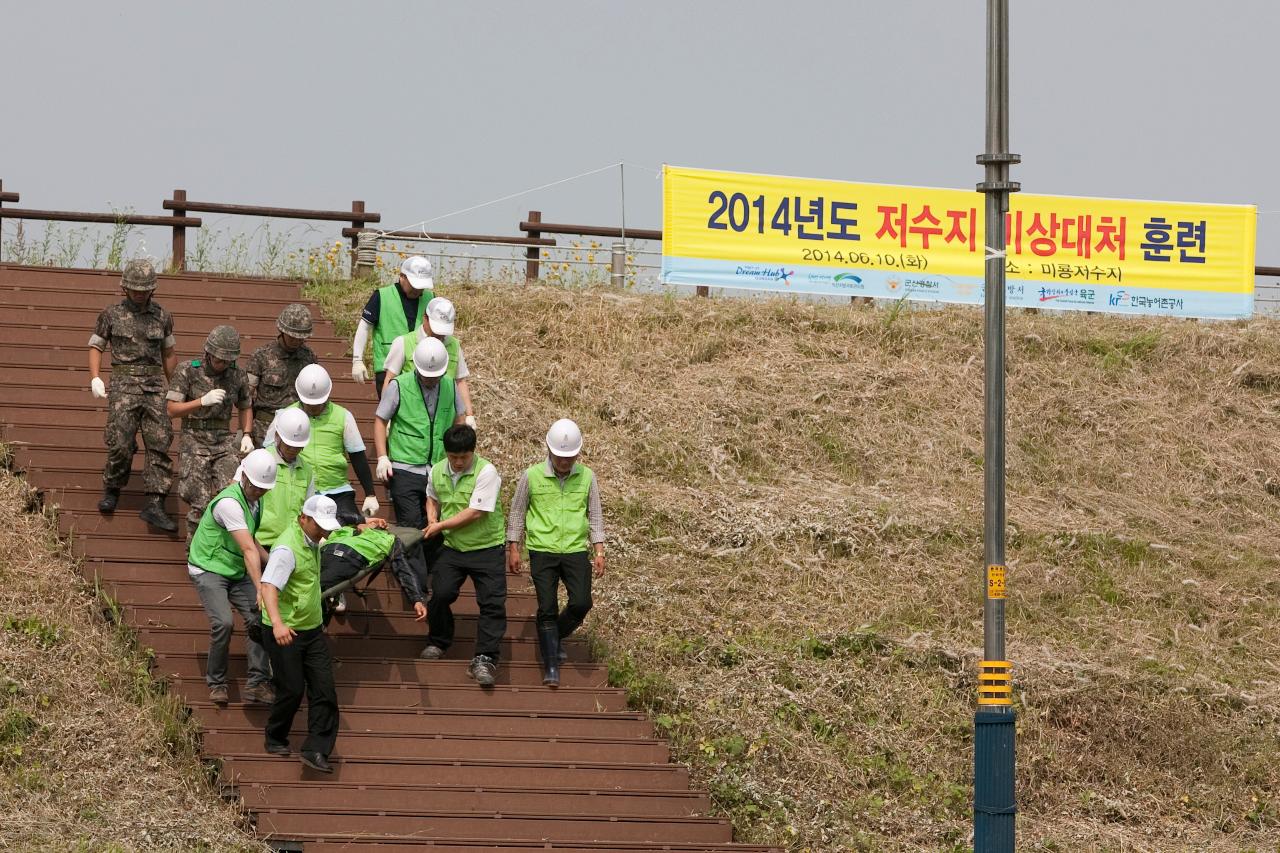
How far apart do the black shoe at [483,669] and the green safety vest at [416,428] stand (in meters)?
1.49

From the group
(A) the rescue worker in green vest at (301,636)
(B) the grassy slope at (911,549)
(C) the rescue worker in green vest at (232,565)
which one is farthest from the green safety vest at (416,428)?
(B) the grassy slope at (911,549)

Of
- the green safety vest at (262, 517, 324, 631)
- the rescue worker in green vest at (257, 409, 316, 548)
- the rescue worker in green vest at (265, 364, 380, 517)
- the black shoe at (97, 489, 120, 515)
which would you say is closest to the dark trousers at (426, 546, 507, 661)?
the rescue worker in green vest at (265, 364, 380, 517)

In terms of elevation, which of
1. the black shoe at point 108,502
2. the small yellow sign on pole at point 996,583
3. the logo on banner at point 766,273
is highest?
the logo on banner at point 766,273

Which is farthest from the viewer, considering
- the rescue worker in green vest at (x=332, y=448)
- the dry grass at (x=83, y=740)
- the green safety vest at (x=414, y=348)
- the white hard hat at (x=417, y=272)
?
the white hard hat at (x=417, y=272)

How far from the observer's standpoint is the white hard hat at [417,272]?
13.6 meters

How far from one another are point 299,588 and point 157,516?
9.76 feet

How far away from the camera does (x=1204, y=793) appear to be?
12984 mm

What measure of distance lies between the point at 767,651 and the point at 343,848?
14.1 ft

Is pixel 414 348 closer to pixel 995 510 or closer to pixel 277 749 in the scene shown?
pixel 277 749

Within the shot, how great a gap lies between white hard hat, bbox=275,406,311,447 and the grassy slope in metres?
3.05

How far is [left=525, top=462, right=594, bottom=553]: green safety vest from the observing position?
12.0 meters

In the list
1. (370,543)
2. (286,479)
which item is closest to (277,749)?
(370,543)

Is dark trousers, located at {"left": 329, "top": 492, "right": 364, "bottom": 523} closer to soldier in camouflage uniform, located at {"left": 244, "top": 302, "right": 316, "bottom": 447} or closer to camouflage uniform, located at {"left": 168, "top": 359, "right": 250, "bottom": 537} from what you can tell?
camouflage uniform, located at {"left": 168, "top": 359, "right": 250, "bottom": 537}

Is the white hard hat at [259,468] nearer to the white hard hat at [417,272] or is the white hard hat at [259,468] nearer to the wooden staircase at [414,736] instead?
the wooden staircase at [414,736]
